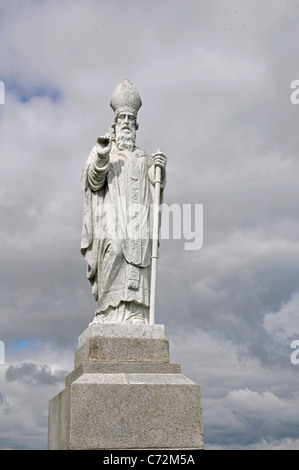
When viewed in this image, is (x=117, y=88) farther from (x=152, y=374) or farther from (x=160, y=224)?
(x=152, y=374)

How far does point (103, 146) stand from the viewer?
1070 cm

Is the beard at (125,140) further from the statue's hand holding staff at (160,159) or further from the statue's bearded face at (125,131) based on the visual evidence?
the statue's hand holding staff at (160,159)

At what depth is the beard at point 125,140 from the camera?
37.8ft

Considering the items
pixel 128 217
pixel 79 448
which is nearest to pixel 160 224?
pixel 128 217

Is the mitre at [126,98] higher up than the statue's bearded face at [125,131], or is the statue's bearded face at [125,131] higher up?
the mitre at [126,98]

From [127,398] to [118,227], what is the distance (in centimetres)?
321

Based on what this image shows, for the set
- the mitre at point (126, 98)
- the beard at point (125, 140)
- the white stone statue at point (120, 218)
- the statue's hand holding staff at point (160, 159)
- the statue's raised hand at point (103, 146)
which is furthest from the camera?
the mitre at point (126, 98)

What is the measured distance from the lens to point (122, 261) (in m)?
10.6

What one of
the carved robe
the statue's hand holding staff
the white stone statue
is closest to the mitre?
the white stone statue

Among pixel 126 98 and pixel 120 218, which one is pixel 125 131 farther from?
pixel 120 218

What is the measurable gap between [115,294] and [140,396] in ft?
6.73

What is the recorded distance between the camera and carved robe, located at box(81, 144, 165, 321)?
1047cm

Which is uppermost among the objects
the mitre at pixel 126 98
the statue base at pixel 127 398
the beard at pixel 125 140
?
the mitre at pixel 126 98

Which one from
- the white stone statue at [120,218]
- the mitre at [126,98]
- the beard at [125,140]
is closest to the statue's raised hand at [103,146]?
the white stone statue at [120,218]
